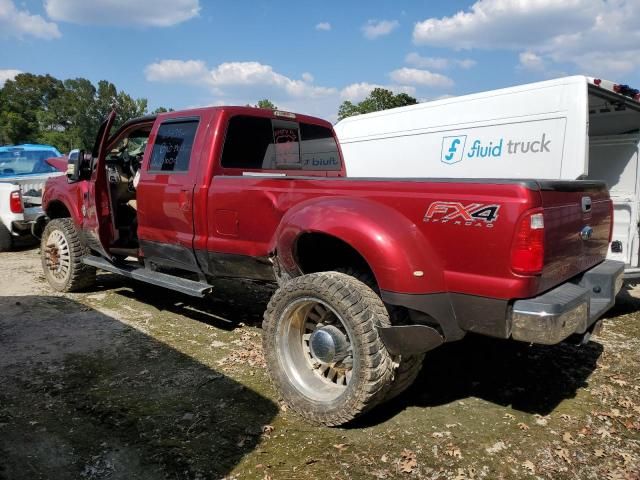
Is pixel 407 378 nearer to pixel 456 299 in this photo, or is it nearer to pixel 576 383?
pixel 456 299

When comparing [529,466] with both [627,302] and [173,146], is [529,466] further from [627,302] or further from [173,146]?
[627,302]

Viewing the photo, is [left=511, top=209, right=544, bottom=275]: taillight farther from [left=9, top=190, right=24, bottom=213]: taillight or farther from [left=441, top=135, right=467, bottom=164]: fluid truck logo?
[left=9, top=190, right=24, bottom=213]: taillight

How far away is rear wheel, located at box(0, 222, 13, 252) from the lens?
9.09 m

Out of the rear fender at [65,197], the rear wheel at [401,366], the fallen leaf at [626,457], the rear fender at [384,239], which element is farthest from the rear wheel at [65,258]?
the fallen leaf at [626,457]

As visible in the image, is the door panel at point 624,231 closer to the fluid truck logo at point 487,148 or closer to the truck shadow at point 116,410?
the fluid truck logo at point 487,148

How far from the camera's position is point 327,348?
3.16m

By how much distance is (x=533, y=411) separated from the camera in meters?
3.44

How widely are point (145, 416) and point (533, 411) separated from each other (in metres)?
2.53

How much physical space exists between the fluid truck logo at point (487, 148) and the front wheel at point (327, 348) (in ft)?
10.7

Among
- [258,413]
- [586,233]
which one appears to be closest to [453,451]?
[258,413]

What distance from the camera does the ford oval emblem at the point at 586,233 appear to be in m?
3.19

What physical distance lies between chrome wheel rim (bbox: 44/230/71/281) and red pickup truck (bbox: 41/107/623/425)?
1.79m

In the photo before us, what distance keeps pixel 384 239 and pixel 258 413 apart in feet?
4.74

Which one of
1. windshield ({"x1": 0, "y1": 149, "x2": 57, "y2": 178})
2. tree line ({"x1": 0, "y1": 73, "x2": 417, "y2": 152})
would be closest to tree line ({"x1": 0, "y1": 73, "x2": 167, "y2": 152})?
tree line ({"x1": 0, "y1": 73, "x2": 417, "y2": 152})
